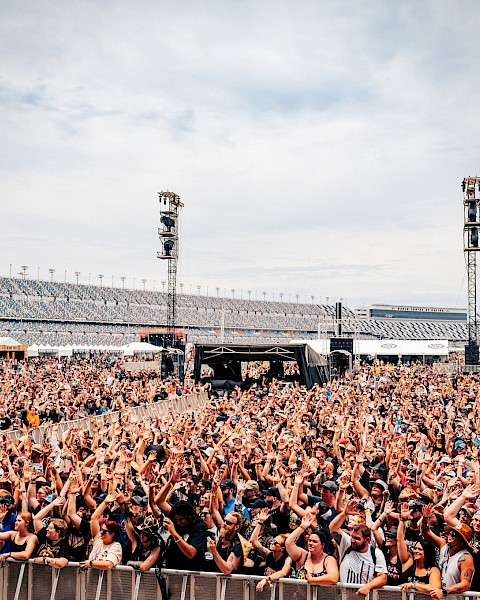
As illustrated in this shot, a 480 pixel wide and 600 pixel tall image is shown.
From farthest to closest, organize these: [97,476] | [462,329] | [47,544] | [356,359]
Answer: [462,329]
[356,359]
[97,476]
[47,544]

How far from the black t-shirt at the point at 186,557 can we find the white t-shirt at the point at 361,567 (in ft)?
3.49

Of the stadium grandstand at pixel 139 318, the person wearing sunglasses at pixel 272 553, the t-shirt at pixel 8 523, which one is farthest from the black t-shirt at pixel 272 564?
the stadium grandstand at pixel 139 318

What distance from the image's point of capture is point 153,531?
17.6ft

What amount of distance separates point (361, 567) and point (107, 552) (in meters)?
1.95

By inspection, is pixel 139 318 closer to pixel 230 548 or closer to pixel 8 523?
pixel 8 523

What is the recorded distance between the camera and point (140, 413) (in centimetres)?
1803

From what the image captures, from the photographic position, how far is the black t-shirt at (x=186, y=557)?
5.14 m

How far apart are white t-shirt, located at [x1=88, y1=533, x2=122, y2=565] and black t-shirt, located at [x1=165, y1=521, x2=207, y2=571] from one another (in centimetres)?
38

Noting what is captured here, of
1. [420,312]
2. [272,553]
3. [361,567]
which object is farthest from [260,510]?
[420,312]

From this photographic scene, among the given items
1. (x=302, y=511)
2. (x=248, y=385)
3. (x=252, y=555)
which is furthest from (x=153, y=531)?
(x=248, y=385)

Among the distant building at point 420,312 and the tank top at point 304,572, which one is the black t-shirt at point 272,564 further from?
the distant building at point 420,312

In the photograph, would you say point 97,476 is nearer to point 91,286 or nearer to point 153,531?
point 153,531

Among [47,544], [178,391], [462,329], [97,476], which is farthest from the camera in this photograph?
[462,329]

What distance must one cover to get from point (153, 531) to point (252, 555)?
2.75ft
